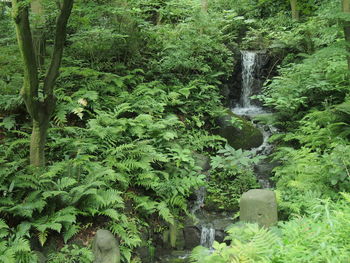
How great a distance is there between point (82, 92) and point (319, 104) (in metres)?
6.52

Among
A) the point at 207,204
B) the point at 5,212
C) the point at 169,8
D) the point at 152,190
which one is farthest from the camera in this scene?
the point at 169,8

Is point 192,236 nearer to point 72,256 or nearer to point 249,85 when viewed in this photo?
point 72,256

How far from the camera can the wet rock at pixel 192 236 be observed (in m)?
6.69

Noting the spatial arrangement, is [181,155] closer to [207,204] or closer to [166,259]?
[207,204]

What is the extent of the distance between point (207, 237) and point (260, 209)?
242 centimetres

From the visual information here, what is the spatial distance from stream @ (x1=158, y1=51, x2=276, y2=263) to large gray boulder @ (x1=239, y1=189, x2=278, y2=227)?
7.06 ft

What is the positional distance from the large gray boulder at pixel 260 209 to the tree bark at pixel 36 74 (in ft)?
12.2

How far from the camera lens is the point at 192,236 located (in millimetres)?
6758

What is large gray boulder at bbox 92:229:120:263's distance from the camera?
5168mm

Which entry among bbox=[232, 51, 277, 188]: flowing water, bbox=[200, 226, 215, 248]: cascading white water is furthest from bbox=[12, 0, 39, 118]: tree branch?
bbox=[232, 51, 277, 188]: flowing water

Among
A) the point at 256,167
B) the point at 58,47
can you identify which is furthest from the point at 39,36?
the point at 256,167

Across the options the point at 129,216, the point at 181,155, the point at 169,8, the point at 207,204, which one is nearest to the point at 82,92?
the point at 181,155

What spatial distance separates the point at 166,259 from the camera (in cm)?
627

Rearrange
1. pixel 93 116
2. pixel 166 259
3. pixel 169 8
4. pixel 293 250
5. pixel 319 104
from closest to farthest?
pixel 293 250 < pixel 166 259 < pixel 93 116 < pixel 319 104 < pixel 169 8
